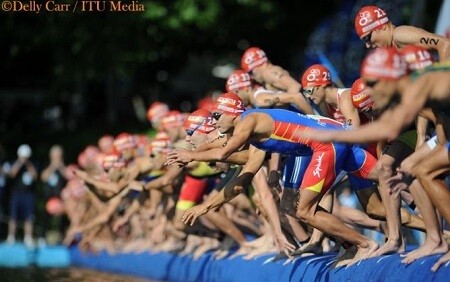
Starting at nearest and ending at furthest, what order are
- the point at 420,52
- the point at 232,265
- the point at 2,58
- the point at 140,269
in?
the point at 420,52, the point at 232,265, the point at 140,269, the point at 2,58

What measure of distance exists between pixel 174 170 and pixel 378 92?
801 centimetres

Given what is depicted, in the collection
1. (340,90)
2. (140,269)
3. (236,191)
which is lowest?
(140,269)

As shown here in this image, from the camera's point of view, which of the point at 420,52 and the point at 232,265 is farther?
the point at 232,265

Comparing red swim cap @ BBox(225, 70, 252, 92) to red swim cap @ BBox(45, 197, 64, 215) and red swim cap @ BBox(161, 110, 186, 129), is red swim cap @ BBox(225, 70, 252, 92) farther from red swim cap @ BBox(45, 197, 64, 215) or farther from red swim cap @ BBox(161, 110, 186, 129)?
red swim cap @ BBox(45, 197, 64, 215)

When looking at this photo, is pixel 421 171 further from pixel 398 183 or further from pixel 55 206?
A: pixel 55 206

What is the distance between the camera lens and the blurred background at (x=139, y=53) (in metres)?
26.5

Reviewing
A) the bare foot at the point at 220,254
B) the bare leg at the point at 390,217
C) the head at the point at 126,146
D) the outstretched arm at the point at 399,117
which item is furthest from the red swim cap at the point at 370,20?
the head at the point at 126,146

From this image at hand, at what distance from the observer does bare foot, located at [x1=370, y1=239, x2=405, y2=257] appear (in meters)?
12.0

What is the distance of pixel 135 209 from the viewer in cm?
2041

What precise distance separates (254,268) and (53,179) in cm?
1513

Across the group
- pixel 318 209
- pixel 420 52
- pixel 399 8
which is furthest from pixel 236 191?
pixel 399 8

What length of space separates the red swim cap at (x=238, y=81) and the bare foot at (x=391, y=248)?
14.3ft

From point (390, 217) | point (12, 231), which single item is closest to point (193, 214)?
point (390, 217)

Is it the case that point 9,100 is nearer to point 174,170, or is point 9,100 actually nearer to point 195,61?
point 195,61
